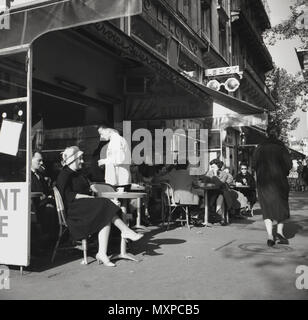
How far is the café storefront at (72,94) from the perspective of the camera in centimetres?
536

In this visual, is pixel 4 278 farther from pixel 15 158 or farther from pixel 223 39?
pixel 223 39

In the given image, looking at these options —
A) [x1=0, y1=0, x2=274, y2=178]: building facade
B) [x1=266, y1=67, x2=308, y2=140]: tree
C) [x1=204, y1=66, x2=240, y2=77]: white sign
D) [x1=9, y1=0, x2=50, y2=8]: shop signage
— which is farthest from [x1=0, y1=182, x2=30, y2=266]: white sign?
[x1=266, y1=67, x2=308, y2=140]: tree

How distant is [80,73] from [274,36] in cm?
894

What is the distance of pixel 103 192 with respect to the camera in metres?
6.47

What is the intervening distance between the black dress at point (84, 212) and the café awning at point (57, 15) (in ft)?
5.96

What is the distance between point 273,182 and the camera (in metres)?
7.39

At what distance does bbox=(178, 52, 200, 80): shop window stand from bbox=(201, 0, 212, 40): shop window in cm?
233

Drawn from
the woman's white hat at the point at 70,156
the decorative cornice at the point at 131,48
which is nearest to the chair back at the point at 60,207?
the woman's white hat at the point at 70,156

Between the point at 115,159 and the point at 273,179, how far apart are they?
8.50 ft

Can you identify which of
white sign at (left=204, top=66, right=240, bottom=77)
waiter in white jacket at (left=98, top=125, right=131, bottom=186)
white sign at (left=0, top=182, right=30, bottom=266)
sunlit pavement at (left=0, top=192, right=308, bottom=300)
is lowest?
sunlit pavement at (left=0, top=192, right=308, bottom=300)

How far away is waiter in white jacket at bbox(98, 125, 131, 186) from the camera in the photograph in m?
7.00

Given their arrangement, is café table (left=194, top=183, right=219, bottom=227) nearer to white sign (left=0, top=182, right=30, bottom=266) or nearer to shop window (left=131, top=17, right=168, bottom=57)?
white sign (left=0, top=182, right=30, bottom=266)
